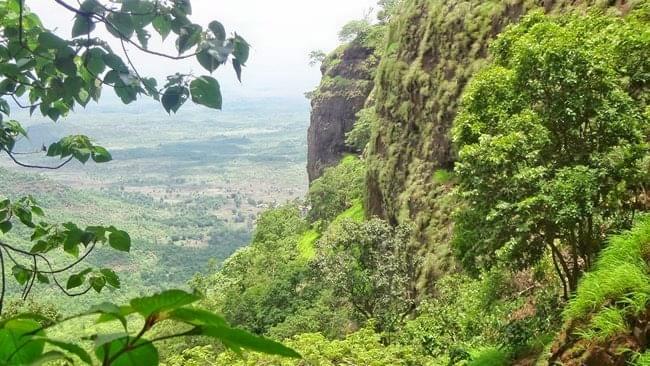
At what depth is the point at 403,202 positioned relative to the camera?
17.7 meters

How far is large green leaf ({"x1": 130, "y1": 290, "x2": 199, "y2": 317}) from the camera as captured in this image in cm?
56

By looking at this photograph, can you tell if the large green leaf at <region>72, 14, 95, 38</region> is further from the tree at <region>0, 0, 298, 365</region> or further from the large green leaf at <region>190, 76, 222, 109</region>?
the large green leaf at <region>190, 76, 222, 109</region>

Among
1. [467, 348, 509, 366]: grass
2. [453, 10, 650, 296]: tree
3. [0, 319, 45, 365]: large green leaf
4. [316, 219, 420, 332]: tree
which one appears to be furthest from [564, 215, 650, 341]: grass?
[316, 219, 420, 332]: tree

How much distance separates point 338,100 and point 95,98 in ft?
131

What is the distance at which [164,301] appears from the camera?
569mm

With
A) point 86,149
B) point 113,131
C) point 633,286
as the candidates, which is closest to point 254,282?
point 633,286

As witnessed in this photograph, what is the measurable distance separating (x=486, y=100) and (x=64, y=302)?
47349 mm

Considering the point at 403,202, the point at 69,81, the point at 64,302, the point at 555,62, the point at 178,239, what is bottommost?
the point at 178,239

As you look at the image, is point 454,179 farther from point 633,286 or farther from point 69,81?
point 69,81

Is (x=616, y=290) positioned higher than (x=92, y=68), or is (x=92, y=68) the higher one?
(x=92, y=68)

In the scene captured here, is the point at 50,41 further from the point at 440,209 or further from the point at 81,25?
the point at 440,209

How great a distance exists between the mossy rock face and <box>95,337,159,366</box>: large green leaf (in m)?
13.2

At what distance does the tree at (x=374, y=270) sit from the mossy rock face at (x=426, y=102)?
28.8 inches

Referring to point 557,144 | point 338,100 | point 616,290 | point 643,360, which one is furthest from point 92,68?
point 338,100
